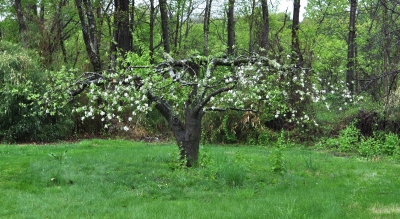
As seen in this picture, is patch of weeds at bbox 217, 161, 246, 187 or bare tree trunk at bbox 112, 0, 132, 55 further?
bare tree trunk at bbox 112, 0, 132, 55

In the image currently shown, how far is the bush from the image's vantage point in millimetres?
15289

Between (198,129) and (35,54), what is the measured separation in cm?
1224

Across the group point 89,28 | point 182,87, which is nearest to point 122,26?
point 89,28

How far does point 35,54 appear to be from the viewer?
1806 centimetres

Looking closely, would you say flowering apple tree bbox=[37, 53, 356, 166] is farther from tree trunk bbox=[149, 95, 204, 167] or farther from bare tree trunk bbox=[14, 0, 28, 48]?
bare tree trunk bbox=[14, 0, 28, 48]

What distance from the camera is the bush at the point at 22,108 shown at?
1529cm

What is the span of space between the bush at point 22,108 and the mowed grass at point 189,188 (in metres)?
5.07

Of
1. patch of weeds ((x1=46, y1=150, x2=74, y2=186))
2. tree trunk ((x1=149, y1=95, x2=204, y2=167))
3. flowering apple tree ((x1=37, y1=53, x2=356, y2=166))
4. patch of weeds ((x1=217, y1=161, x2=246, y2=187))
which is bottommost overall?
patch of weeds ((x1=46, y1=150, x2=74, y2=186))

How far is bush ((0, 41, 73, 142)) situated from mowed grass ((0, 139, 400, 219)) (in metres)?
5.07

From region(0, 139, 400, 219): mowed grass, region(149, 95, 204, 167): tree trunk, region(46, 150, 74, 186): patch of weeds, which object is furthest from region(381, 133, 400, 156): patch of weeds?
region(46, 150, 74, 186): patch of weeds

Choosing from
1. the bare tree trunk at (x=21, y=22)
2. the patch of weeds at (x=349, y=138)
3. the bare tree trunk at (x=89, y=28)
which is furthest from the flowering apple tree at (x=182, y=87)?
the bare tree trunk at (x=21, y=22)

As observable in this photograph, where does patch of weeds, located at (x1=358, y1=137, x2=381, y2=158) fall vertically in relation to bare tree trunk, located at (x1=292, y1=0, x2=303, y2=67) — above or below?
below

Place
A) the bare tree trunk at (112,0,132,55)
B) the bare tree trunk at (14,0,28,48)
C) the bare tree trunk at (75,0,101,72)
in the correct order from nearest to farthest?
the bare tree trunk at (75,0,101,72)
the bare tree trunk at (112,0,132,55)
the bare tree trunk at (14,0,28,48)

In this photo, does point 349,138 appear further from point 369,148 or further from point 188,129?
point 188,129
